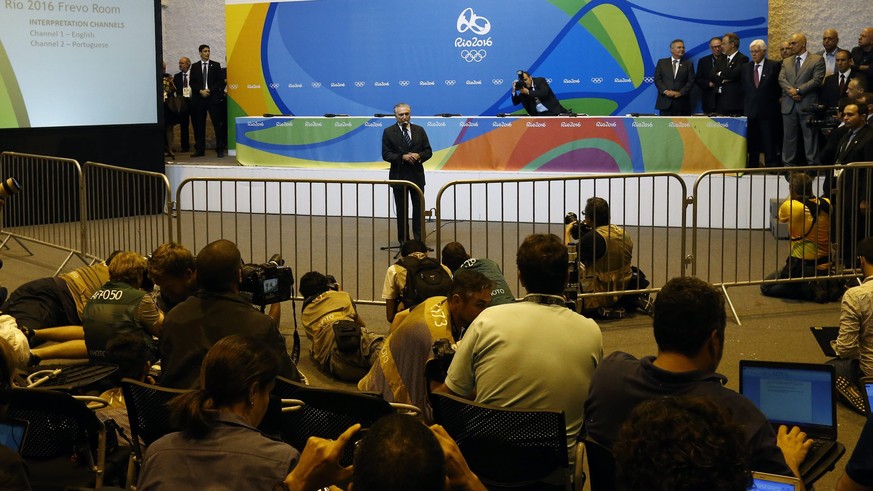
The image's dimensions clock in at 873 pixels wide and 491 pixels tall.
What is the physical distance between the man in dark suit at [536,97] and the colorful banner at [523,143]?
48.9 inches

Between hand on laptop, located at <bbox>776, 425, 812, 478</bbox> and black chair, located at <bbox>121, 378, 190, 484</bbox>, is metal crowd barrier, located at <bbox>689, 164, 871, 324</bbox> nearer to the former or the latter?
hand on laptop, located at <bbox>776, 425, 812, 478</bbox>

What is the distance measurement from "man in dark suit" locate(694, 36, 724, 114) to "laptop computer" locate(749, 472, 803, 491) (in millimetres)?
11755

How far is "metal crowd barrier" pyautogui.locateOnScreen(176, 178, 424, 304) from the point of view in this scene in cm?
997

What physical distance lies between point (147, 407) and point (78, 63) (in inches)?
423

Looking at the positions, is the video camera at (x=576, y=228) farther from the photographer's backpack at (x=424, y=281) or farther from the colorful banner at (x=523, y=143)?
the colorful banner at (x=523, y=143)

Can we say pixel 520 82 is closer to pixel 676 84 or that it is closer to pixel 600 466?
pixel 676 84

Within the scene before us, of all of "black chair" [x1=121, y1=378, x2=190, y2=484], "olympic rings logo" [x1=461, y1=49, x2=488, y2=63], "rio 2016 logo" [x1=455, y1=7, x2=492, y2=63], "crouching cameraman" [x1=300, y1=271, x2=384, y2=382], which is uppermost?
"rio 2016 logo" [x1=455, y1=7, x2=492, y2=63]

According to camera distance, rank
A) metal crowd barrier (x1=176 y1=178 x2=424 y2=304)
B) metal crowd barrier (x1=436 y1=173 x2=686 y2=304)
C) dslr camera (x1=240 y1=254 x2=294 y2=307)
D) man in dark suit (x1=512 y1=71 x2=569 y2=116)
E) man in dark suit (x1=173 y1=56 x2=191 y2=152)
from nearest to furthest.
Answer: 1. dslr camera (x1=240 y1=254 x2=294 y2=307)
2. metal crowd barrier (x1=176 y1=178 x2=424 y2=304)
3. metal crowd barrier (x1=436 y1=173 x2=686 y2=304)
4. man in dark suit (x1=512 y1=71 x2=569 y2=116)
5. man in dark suit (x1=173 y1=56 x2=191 y2=152)

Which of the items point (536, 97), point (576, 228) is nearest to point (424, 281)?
point (576, 228)

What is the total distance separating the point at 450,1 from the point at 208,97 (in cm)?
455

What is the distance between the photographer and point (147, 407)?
3.89 metres

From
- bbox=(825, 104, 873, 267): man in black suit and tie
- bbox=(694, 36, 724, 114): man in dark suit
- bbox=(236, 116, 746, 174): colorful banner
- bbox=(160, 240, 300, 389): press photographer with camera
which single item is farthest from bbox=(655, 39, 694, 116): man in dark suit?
bbox=(160, 240, 300, 389): press photographer with camera

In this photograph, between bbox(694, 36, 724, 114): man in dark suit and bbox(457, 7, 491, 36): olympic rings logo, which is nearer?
bbox(694, 36, 724, 114): man in dark suit

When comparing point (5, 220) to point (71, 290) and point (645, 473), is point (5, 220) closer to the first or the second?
point (71, 290)
